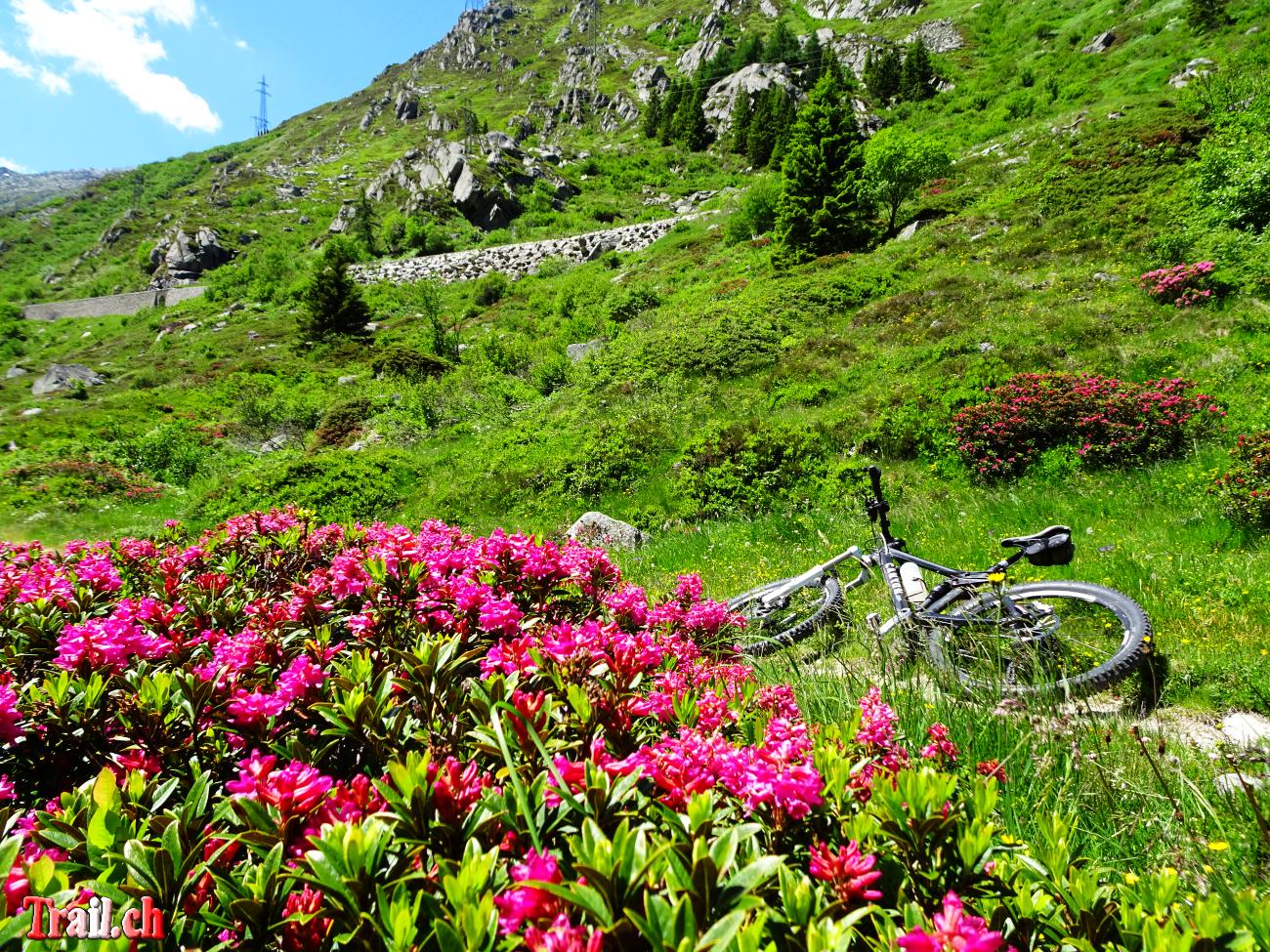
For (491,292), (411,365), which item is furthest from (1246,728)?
(491,292)

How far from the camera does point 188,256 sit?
64000mm

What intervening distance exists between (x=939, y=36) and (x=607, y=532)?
8546 cm

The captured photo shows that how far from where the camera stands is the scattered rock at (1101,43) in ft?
125

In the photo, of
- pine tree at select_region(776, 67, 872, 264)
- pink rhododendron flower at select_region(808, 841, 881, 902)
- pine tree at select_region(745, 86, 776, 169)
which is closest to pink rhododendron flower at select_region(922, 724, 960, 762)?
pink rhododendron flower at select_region(808, 841, 881, 902)

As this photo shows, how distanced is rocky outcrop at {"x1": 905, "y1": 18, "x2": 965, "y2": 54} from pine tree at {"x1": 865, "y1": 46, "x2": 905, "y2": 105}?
6.95 m

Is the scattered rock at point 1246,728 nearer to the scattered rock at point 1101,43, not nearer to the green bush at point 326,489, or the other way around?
the green bush at point 326,489

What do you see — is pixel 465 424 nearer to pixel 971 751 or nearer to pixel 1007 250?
pixel 971 751

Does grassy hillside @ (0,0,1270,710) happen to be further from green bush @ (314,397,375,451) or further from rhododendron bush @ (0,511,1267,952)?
rhododendron bush @ (0,511,1267,952)

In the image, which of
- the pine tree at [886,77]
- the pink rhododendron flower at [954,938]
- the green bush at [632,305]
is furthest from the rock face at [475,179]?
the pink rhododendron flower at [954,938]

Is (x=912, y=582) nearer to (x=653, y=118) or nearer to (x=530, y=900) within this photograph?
(x=530, y=900)

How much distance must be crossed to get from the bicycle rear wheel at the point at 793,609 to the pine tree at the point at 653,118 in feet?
313

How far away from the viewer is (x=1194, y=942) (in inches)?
37.8

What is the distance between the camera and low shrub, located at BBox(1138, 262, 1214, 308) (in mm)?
10875

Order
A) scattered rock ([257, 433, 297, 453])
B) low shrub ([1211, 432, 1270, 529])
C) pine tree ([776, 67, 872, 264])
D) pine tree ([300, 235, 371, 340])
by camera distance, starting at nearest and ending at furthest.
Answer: low shrub ([1211, 432, 1270, 529]), scattered rock ([257, 433, 297, 453]), pine tree ([776, 67, 872, 264]), pine tree ([300, 235, 371, 340])
